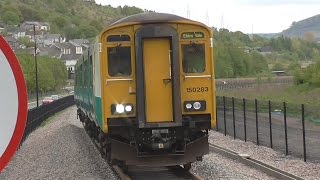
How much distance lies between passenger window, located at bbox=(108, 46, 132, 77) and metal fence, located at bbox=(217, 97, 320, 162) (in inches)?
199

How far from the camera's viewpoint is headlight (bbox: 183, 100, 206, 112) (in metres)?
12.3

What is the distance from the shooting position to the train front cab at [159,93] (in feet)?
39.3

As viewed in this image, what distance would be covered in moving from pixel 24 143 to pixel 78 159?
7.78 metres

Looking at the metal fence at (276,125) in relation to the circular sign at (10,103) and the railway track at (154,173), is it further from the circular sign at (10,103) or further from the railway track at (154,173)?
the circular sign at (10,103)

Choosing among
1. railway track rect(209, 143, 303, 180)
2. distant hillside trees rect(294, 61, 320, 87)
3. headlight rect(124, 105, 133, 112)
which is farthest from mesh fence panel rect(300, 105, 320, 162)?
distant hillside trees rect(294, 61, 320, 87)

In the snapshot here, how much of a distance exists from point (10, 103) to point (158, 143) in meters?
9.75

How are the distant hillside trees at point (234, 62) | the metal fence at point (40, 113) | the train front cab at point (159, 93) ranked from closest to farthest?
the train front cab at point (159, 93)
the metal fence at point (40, 113)
the distant hillside trees at point (234, 62)

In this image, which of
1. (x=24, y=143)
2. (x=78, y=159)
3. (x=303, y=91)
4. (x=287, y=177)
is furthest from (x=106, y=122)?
(x=303, y=91)

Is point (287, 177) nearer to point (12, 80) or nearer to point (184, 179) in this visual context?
point (184, 179)

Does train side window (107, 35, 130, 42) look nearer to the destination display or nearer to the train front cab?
the train front cab

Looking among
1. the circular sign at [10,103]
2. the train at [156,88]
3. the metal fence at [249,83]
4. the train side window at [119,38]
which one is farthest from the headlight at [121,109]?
the metal fence at [249,83]

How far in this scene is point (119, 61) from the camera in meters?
12.4

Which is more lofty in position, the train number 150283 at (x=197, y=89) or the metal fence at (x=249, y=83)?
the train number 150283 at (x=197, y=89)

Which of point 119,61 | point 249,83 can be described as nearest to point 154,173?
point 119,61
